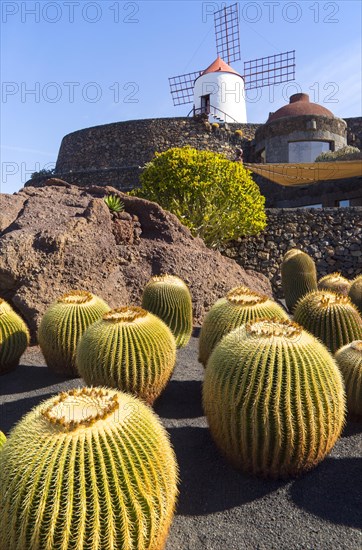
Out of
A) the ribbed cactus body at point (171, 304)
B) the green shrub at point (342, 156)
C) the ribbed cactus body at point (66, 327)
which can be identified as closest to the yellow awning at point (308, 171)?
the green shrub at point (342, 156)

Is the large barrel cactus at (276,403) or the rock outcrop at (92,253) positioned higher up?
the rock outcrop at (92,253)

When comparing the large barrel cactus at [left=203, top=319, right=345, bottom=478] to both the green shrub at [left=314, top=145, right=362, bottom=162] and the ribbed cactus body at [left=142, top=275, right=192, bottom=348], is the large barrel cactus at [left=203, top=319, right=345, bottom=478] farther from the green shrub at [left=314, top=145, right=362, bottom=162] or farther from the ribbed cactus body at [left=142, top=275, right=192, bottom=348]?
the green shrub at [left=314, top=145, right=362, bottom=162]

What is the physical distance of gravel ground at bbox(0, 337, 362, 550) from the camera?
2.50 m

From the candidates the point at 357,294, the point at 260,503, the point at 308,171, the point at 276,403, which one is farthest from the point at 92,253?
the point at 308,171

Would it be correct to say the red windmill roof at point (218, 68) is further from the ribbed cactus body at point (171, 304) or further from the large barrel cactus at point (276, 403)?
the large barrel cactus at point (276, 403)

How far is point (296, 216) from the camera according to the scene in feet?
40.9

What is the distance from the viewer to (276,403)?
2.74 metres

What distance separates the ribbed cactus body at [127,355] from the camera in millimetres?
3732

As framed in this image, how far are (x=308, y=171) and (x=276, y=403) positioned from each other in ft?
41.6

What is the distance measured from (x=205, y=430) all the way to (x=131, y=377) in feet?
2.38

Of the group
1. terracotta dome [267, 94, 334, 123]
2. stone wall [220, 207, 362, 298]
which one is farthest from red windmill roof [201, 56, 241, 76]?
stone wall [220, 207, 362, 298]

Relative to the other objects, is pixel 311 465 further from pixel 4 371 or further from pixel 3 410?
pixel 4 371

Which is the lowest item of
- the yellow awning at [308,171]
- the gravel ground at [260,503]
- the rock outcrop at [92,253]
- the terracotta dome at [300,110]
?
the gravel ground at [260,503]

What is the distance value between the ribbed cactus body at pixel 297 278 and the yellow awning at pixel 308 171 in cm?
536
